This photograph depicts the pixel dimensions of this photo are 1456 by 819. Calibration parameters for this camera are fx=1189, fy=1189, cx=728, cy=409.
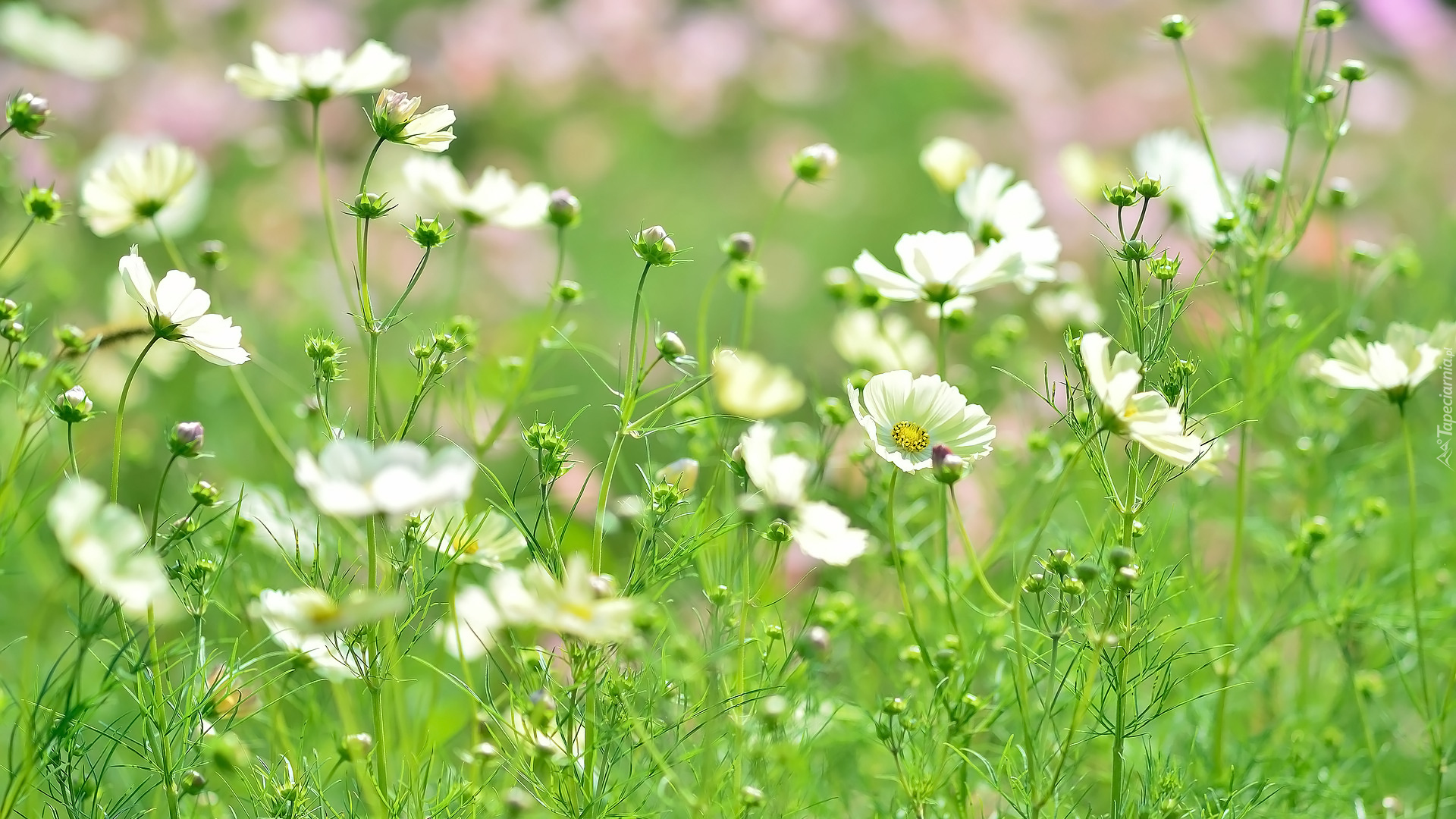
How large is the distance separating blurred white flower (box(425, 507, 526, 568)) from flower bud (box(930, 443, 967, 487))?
9.3 inches

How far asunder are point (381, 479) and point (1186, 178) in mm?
801

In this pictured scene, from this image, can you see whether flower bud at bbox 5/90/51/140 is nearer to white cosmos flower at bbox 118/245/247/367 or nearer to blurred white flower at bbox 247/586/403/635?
white cosmos flower at bbox 118/245/247/367

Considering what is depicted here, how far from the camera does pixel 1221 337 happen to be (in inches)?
39.6

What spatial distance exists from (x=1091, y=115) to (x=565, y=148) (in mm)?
1084

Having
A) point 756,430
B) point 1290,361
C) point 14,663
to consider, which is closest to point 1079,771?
point 1290,361

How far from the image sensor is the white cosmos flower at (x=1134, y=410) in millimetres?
589

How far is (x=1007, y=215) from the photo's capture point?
876 mm

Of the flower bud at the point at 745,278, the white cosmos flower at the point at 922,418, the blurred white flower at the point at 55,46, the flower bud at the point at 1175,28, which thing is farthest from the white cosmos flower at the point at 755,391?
the blurred white flower at the point at 55,46

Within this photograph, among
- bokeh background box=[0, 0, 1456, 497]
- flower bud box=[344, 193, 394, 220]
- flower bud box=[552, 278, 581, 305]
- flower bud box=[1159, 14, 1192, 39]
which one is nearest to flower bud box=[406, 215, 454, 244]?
flower bud box=[344, 193, 394, 220]

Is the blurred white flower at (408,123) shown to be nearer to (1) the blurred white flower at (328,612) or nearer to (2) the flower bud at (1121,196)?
(1) the blurred white flower at (328,612)

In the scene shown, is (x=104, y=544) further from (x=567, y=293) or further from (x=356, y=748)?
(x=567, y=293)

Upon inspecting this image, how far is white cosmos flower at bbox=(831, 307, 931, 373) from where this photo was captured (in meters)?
1.02

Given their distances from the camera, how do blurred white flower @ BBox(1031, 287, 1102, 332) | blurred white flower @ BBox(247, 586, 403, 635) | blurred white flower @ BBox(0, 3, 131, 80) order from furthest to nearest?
blurred white flower @ BBox(0, 3, 131, 80)
blurred white flower @ BBox(1031, 287, 1102, 332)
blurred white flower @ BBox(247, 586, 403, 635)

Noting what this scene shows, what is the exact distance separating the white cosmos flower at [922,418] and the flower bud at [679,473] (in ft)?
0.35
